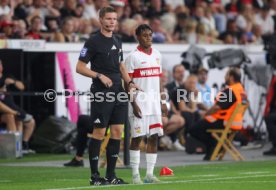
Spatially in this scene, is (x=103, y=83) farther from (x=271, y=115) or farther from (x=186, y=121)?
(x=186, y=121)

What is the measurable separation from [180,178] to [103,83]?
91.1 inches

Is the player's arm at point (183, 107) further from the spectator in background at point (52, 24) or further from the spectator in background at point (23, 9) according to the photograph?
the spectator in background at point (23, 9)

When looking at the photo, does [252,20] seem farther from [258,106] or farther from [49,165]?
[49,165]

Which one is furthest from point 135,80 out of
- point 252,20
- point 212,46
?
point 252,20

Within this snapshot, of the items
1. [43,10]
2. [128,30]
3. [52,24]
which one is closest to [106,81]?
[52,24]

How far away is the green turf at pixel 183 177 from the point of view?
44.7ft

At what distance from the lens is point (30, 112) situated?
24031mm

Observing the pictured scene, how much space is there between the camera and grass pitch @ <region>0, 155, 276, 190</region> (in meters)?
13.5

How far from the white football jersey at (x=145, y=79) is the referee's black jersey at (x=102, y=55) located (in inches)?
25.2

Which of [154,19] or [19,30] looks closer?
[19,30]

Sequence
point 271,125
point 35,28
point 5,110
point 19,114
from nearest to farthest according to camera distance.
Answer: point 5,110
point 19,114
point 271,125
point 35,28

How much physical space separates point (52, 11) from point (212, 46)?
4.26 m

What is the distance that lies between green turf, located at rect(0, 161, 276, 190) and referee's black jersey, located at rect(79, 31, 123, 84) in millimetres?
1523

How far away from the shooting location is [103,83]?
45.4 ft
